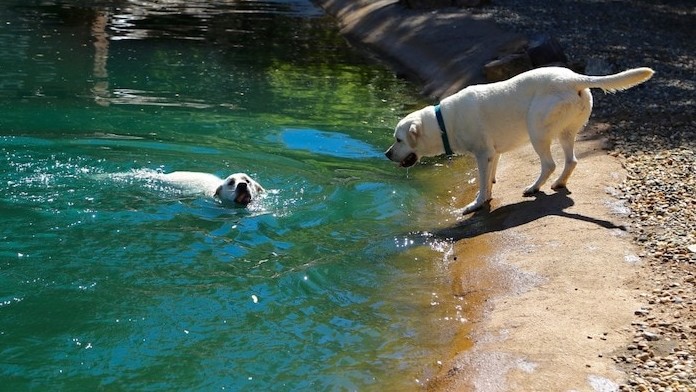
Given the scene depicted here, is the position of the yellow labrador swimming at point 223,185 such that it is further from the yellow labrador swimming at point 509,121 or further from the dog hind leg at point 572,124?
the dog hind leg at point 572,124

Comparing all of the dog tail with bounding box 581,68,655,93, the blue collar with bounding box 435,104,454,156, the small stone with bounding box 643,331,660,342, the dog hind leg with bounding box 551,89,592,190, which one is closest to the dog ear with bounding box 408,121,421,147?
the blue collar with bounding box 435,104,454,156

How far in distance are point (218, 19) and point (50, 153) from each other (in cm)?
1310

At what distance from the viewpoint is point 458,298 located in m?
7.51

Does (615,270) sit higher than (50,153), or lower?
higher

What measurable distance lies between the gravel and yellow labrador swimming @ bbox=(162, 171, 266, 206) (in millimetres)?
3757

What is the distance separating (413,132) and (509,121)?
37.8 inches

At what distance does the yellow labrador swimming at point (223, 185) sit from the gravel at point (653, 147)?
376 cm

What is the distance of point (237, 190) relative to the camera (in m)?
9.52

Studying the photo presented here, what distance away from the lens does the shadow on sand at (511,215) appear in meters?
8.56

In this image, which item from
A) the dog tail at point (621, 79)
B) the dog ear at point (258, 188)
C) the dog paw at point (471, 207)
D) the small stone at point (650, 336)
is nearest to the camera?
the small stone at point (650, 336)

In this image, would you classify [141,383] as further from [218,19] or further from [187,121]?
[218,19]

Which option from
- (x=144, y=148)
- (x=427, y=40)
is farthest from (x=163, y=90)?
(x=427, y=40)

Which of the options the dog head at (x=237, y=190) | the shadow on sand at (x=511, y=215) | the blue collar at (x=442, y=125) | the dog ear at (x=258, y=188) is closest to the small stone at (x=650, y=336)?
the shadow on sand at (x=511, y=215)

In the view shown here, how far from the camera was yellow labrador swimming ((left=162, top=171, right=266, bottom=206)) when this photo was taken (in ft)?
31.3
